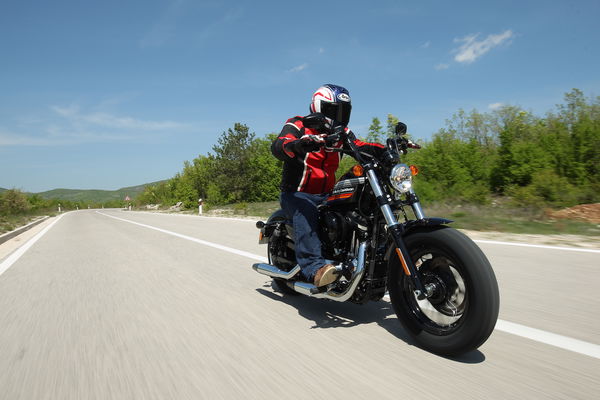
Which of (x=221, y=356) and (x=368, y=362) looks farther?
(x=221, y=356)

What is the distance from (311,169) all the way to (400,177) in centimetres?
98

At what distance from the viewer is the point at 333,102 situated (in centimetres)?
302

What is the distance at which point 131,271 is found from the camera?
18.4ft

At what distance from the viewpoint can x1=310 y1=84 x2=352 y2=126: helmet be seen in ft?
10.1

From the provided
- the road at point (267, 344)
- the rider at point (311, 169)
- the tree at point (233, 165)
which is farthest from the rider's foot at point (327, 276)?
the tree at point (233, 165)

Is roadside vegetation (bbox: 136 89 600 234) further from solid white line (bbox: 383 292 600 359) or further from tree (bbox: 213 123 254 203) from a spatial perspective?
tree (bbox: 213 123 254 203)

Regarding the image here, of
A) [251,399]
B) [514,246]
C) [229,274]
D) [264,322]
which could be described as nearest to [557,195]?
[514,246]

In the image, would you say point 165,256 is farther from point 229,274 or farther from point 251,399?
point 251,399

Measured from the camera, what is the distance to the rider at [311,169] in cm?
298

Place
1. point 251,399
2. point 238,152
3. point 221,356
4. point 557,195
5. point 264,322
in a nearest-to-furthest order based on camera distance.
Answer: point 251,399 → point 221,356 → point 264,322 → point 557,195 → point 238,152

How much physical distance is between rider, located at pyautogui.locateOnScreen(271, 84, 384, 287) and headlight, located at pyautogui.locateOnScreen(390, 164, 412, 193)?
52cm

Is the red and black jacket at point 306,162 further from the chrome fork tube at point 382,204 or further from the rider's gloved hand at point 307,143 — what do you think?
the chrome fork tube at point 382,204

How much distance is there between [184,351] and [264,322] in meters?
0.75

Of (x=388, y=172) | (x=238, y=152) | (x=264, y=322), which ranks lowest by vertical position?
(x=264, y=322)
